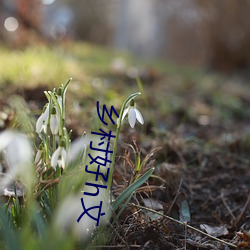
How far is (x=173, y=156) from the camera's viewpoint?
7.26 ft

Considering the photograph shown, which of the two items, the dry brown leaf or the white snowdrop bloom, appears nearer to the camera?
the white snowdrop bloom

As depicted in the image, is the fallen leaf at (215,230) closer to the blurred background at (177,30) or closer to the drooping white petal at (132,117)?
the drooping white petal at (132,117)

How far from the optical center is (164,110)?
3371 mm

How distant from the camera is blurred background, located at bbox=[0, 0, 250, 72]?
671 centimetres

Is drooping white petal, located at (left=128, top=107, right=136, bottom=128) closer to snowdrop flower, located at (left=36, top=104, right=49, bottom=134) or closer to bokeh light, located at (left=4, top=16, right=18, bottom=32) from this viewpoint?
snowdrop flower, located at (left=36, top=104, right=49, bottom=134)

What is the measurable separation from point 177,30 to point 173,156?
7278mm

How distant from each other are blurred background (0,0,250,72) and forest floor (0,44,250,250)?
225cm

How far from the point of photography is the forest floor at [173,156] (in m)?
1.37

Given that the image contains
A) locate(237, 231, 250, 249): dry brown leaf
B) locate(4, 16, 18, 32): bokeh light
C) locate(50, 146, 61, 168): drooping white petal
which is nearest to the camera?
locate(50, 146, 61, 168): drooping white petal

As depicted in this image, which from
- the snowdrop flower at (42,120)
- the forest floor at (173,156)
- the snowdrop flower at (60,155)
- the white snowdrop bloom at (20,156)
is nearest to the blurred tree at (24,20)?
the forest floor at (173,156)

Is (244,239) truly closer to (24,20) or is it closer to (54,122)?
(54,122)

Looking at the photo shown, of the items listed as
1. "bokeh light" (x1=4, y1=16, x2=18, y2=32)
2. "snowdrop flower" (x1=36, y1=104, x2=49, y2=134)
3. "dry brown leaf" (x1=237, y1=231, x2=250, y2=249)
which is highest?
"snowdrop flower" (x1=36, y1=104, x2=49, y2=134)

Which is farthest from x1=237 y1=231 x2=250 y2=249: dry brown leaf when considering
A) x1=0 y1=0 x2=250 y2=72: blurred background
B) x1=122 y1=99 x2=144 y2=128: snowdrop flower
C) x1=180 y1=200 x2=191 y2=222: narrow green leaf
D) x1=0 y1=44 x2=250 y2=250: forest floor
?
x1=0 y1=0 x2=250 y2=72: blurred background

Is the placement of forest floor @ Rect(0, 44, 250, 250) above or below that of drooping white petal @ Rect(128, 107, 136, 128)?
below
